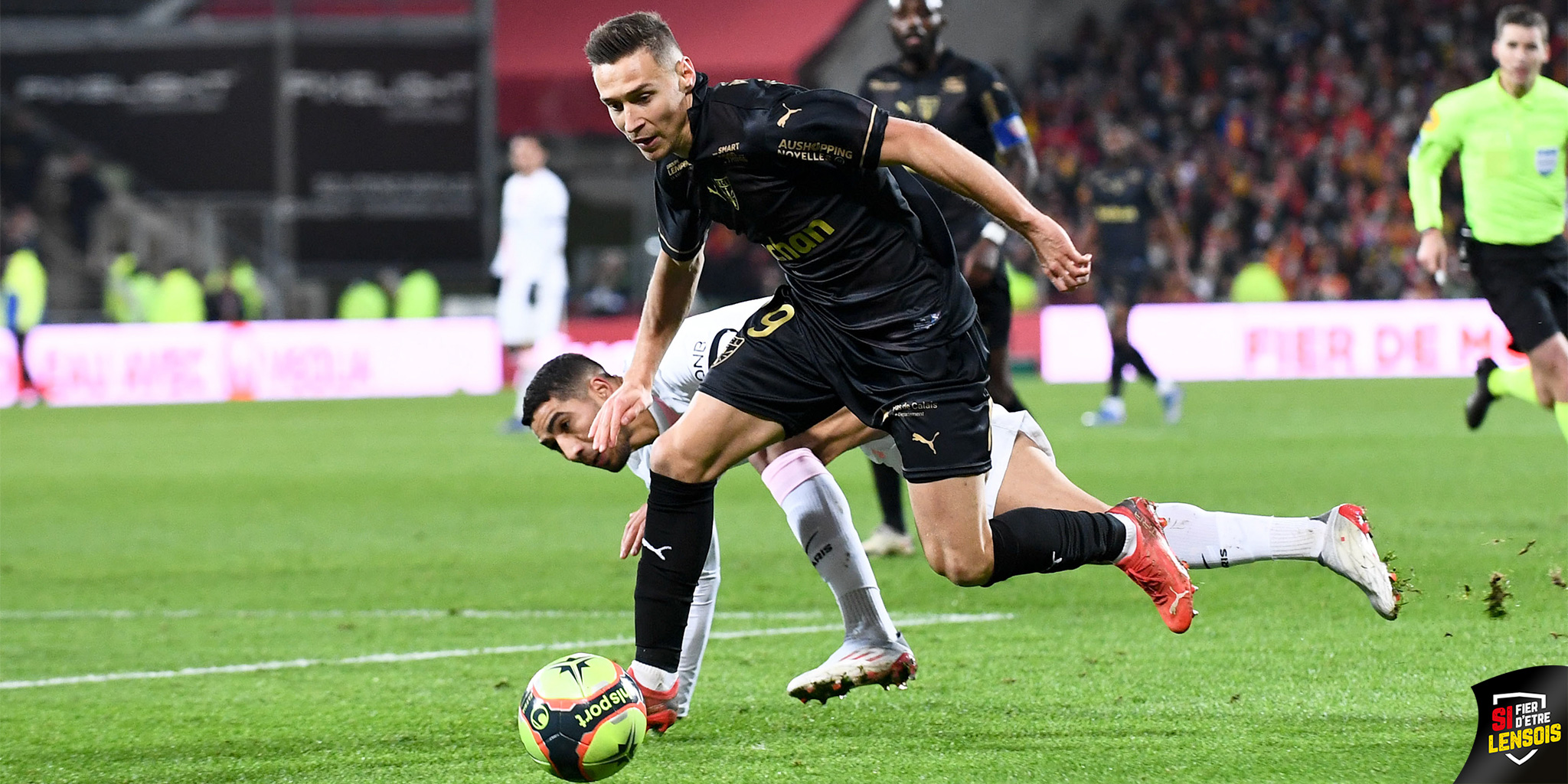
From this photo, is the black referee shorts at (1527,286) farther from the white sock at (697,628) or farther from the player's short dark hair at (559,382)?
the player's short dark hair at (559,382)

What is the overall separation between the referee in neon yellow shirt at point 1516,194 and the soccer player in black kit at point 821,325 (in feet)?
12.4

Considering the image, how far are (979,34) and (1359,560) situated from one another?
2504cm

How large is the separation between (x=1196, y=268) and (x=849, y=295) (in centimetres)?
2086

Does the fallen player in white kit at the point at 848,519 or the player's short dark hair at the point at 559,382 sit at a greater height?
the player's short dark hair at the point at 559,382

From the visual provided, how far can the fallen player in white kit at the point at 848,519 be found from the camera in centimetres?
447

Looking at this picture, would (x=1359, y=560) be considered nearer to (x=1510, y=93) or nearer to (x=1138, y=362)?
(x=1510, y=93)

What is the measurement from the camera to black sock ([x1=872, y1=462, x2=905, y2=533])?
7203mm

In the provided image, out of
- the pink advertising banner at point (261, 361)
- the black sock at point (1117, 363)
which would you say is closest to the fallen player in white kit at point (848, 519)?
the black sock at point (1117, 363)

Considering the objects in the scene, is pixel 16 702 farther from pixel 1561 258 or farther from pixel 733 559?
pixel 1561 258

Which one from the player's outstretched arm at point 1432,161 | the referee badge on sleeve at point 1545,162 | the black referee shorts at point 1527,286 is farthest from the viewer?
the player's outstretched arm at point 1432,161

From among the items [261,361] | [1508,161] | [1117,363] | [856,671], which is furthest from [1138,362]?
[261,361]

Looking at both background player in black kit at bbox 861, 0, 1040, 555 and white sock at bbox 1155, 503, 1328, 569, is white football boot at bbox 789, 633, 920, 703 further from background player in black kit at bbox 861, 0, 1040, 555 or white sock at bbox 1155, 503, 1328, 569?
background player in black kit at bbox 861, 0, 1040, 555

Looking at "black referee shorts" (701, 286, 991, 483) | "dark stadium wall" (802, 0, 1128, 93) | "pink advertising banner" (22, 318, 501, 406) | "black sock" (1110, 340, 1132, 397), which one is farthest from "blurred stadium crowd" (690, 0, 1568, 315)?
"black referee shorts" (701, 286, 991, 483)

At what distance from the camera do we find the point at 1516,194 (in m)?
7.68
